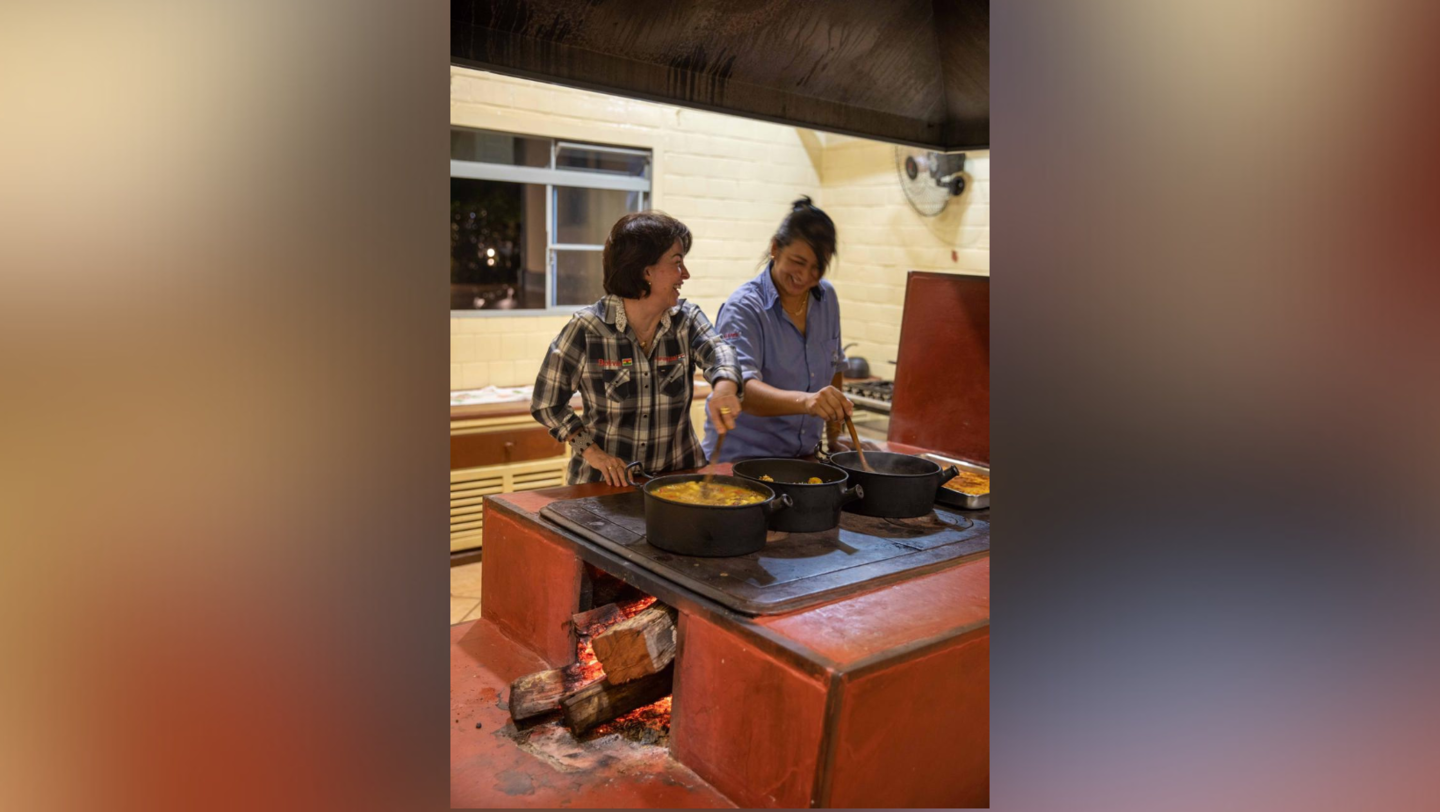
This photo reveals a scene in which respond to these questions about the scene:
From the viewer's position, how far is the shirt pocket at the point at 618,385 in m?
2.64

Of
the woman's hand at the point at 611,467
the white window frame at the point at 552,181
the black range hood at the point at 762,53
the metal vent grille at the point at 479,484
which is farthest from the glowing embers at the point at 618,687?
the white window frame at the point at 552,181

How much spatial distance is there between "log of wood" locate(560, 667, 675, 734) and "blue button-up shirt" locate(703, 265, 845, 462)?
1082 mm

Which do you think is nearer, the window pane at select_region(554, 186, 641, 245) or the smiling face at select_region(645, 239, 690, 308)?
the smiling face at select_region(645, 239, 690, 308)

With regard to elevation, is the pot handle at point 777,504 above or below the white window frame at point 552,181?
below

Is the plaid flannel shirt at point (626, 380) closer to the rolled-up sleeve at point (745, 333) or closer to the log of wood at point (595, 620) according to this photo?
the rolled-up sleeve at point (745, 333)

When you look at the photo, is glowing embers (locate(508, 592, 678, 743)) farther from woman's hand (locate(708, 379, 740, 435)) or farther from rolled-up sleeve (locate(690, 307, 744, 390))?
rolled-up sleeve (locate(690, 307, 744, 390))

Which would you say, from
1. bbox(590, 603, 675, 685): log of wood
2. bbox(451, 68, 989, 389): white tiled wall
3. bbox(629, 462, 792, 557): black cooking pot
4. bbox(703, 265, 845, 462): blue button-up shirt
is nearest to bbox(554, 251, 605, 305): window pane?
bbox(451, 68, 989, 389): white tiled wall

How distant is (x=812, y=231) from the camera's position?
2.85 metres

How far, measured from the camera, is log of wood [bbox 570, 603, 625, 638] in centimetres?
212

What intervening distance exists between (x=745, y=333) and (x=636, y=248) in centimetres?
53

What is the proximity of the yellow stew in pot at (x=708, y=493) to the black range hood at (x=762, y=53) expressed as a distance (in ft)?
3.33
